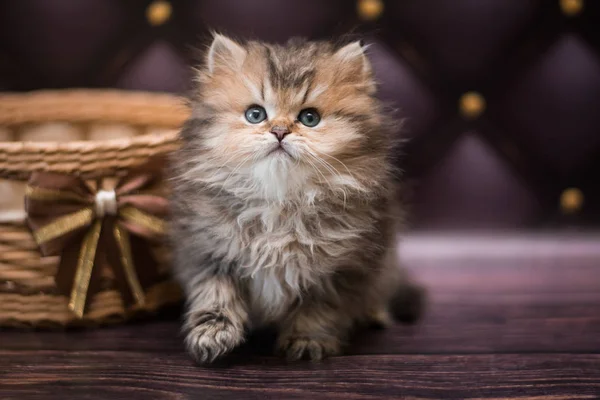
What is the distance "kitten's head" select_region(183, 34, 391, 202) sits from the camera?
935 millimetres

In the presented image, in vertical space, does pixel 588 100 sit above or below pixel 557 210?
above

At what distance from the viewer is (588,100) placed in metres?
1.65

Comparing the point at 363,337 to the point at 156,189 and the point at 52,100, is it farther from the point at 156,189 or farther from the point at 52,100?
the point at 52,100

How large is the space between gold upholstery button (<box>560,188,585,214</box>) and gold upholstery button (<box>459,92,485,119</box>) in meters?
0.33

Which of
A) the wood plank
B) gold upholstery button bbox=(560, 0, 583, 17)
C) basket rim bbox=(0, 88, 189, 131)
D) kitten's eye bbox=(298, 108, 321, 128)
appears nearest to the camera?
the wood plank

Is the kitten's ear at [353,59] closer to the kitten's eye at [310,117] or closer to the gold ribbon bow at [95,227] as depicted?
the kitten's eye at [310,117]

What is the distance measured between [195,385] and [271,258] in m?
0.22

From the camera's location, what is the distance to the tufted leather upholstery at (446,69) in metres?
1.63

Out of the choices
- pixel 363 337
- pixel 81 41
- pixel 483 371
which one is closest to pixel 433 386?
pixel 483 371

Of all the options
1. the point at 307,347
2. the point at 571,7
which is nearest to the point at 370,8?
the point at 571,7

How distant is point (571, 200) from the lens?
169 centimetres

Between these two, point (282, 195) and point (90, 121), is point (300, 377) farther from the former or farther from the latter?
point (90, 121)

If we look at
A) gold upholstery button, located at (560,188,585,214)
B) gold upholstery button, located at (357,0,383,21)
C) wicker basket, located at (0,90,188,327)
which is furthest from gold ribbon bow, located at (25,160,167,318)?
gold upholstery button, located at (560,188,585,214)

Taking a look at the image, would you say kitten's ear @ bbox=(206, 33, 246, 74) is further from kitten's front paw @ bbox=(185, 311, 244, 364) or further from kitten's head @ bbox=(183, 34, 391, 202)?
kitten's front paw @ bbox=(185, 311, 244, 364)
